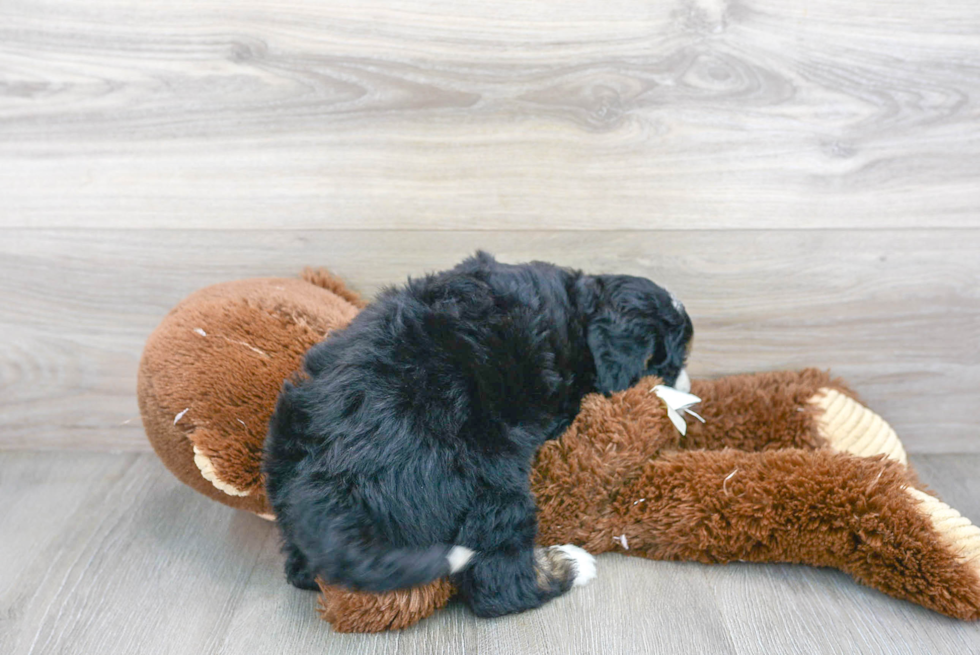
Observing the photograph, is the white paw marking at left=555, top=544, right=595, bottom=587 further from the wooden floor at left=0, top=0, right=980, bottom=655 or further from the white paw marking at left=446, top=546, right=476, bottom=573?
the wooden floor at left=0, top=0, right=980, bottom=655

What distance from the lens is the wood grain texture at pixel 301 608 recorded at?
960mm

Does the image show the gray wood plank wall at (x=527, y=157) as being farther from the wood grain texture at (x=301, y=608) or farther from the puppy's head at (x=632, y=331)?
the wood grain texture at (x=301, y=608)

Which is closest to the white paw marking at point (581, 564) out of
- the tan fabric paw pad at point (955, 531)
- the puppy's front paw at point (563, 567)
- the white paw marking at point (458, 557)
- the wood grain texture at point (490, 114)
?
the puppy's front paw at point (563, 567)

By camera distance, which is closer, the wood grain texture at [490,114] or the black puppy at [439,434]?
the black puppy at [439,434]

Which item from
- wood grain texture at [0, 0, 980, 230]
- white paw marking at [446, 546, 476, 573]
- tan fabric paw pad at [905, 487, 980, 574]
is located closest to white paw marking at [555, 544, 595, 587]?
white paw marking at [446, 546, 476, 573]

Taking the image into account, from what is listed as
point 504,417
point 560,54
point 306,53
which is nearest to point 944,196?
point 560,54

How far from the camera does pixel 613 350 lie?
44.3 inches

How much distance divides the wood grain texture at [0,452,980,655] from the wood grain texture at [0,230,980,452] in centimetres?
31

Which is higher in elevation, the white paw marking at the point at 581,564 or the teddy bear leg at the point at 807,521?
the teddy bear leg at the point at 807,521

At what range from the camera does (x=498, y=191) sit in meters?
1.37

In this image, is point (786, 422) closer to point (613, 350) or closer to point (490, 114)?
point (613, 350)

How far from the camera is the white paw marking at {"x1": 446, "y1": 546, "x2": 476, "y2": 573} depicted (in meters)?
0.94

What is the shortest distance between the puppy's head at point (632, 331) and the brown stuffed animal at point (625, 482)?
0.04 m

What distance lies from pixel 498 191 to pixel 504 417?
0.56 meters
